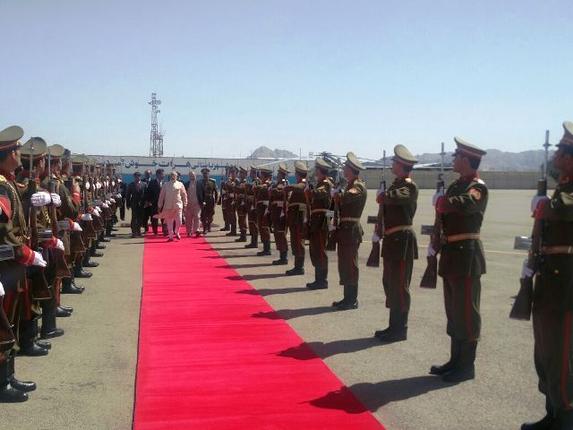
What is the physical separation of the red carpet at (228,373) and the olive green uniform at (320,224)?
3.42ft

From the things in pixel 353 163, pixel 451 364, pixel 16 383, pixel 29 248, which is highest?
pixel 353 163

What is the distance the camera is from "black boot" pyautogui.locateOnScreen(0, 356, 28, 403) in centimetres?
448

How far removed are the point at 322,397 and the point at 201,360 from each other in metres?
1.35

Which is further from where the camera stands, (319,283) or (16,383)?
(319,283)

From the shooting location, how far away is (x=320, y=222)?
339 inches

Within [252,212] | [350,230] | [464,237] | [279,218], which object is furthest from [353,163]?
[252,212]

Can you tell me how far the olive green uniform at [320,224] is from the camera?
8.50m

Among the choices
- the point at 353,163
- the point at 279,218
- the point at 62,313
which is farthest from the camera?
the point at 279,218

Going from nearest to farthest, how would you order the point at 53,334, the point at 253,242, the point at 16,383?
the point at 16,383, the point at 53,334, the point at 253,242

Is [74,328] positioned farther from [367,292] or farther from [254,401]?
[367,292]

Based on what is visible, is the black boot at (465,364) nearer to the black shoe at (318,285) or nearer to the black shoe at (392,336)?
the black shoe at (392,336)

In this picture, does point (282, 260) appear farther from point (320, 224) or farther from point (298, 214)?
point (320, 224)

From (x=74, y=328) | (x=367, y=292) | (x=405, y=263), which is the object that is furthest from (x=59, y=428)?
(x=367, y=292)

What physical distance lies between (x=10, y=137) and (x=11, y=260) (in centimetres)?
95
